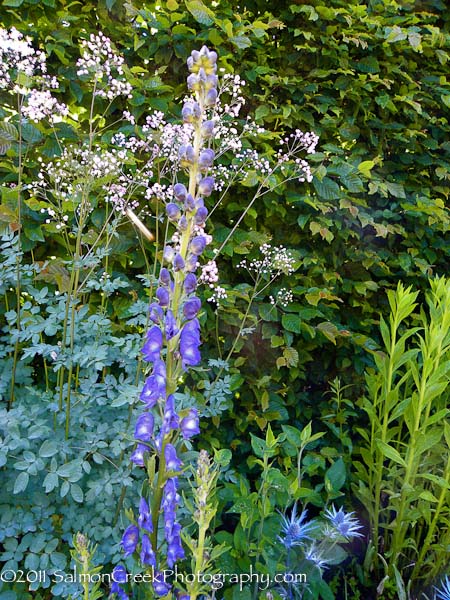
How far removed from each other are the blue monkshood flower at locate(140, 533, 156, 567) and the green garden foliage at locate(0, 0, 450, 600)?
348 mm

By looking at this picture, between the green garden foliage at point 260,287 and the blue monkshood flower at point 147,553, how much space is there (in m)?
0.35

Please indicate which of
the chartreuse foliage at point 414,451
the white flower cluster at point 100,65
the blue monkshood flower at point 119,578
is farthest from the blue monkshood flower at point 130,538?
the white flower cluster at point 100,65

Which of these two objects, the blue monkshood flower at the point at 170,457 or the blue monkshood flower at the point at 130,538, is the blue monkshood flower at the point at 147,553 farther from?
the blue monkshood flower at the point at 170,457

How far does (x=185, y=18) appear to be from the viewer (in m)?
2.57

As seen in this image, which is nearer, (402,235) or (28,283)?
(28,283)

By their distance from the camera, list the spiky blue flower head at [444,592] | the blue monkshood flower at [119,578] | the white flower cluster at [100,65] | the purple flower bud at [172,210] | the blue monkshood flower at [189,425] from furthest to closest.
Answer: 1. the spiky blue flower head at [444,592]
2. the white flower cluster at [100,65]
3. the blue monkshood flower at [119,578]
4. the blue monkshood flower at [189,425]
5. the purple flower bud at [172,210]

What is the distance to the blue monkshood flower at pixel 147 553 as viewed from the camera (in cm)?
145

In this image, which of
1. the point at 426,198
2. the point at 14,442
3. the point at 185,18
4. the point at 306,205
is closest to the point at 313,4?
the point at 185,18

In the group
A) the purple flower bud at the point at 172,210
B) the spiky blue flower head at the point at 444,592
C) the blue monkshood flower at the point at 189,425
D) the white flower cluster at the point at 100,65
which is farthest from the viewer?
the spiky blue flower head at the point at 444,592

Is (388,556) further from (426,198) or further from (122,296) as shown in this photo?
(426,198)

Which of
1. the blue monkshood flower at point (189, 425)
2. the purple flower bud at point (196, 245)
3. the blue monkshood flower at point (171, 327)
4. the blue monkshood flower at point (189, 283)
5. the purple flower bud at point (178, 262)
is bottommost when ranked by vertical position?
the blue monkshood flower at point (189, 425)

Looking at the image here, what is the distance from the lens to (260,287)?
2.94 meters

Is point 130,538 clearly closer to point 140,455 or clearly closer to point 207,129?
point 140,455

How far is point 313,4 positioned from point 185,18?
76cm
